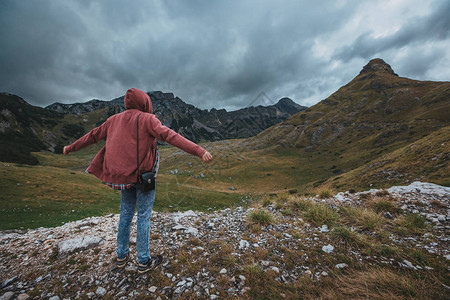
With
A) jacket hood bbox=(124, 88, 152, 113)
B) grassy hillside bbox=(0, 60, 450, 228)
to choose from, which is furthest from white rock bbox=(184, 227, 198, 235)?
grassy hillside bbox=(0, 60, 450, 228)

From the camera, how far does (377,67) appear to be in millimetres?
139125

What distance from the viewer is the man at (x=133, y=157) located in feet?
10.3

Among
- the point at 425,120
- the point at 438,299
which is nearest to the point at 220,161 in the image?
→ the point at 438,299

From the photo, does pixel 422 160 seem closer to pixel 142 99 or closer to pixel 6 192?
pixel 142 99

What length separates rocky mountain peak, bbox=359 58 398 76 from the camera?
137m

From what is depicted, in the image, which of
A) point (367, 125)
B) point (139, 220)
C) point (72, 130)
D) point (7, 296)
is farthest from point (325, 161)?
point (72, 130)

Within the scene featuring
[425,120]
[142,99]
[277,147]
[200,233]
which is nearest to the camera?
[142,99]

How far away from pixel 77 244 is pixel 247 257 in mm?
4677

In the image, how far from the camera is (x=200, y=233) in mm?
5090

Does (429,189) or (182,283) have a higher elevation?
(429,189)

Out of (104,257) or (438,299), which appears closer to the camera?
(438,299)

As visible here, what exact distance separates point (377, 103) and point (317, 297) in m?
121

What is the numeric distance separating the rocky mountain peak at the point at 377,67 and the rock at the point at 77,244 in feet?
656

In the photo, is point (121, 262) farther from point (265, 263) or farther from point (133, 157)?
point (265, 263)
